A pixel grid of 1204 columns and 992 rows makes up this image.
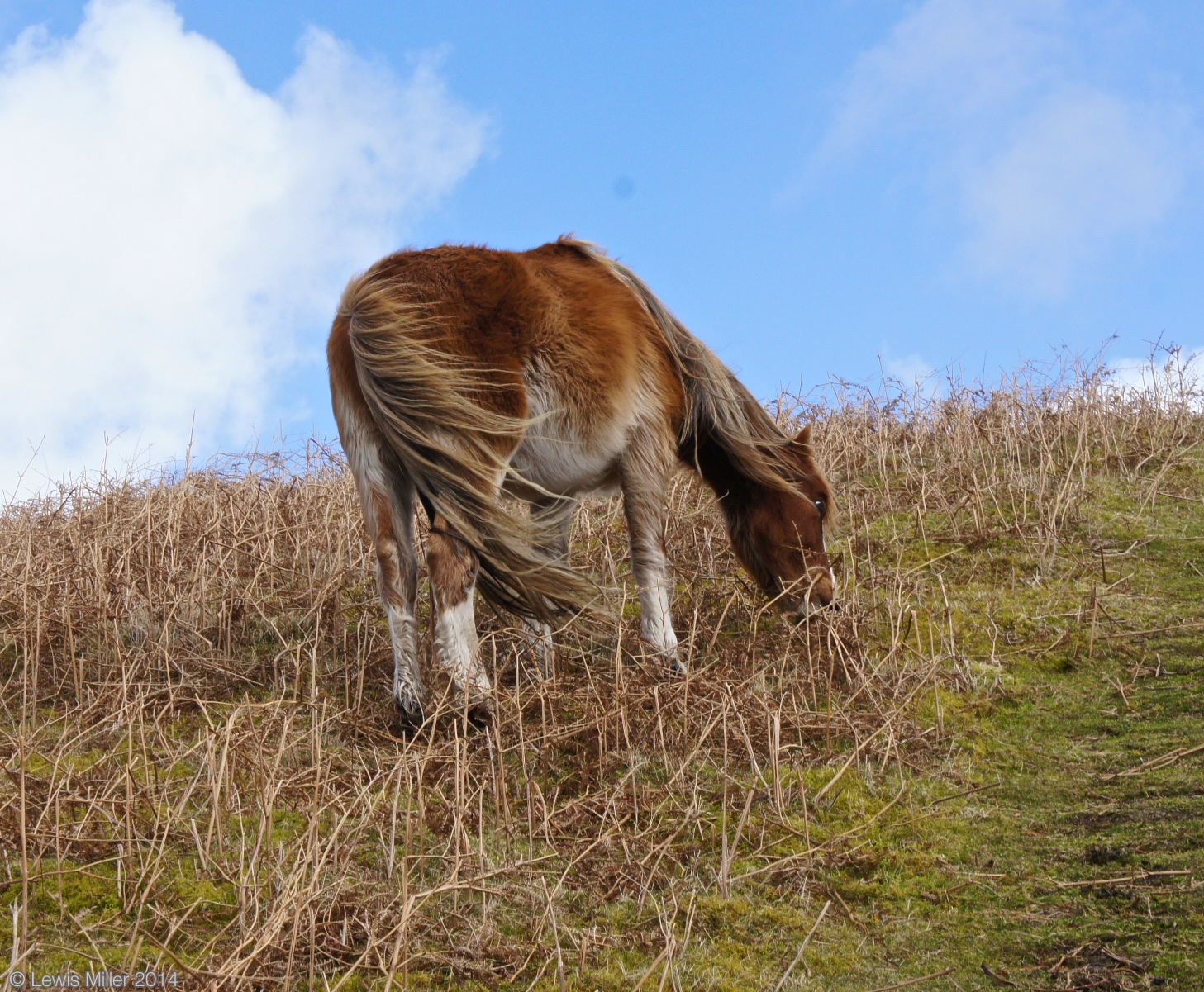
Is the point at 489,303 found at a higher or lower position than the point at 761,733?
higher

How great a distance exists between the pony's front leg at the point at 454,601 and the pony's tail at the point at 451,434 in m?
0.06

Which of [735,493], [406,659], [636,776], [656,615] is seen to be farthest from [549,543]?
[636,776]

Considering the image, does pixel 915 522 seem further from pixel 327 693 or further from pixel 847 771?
pixel 327 693

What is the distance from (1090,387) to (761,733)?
6533 millimetres

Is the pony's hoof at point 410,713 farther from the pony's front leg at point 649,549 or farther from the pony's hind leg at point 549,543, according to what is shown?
the pony's front leg at point 649,549

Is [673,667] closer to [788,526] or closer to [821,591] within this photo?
[821,591]

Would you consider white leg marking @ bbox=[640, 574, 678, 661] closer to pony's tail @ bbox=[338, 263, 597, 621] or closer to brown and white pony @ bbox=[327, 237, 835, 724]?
brown and white pony @ bbox=[327, 237, 835, 724]

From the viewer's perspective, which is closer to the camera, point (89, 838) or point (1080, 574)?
point (89, 838)

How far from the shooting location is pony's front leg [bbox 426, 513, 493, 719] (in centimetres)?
418

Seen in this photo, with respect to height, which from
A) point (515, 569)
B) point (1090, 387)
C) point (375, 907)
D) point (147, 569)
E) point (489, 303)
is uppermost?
point (1090, 387)

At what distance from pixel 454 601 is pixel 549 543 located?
86 cm

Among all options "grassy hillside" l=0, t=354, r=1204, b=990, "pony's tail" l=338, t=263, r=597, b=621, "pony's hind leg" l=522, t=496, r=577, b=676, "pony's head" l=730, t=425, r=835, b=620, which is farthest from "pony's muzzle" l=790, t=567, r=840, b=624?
"pony's tail" l=338, t=263, r=597, b=621

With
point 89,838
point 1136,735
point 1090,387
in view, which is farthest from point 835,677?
point 1090,387

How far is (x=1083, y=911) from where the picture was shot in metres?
2.87
